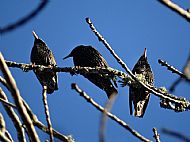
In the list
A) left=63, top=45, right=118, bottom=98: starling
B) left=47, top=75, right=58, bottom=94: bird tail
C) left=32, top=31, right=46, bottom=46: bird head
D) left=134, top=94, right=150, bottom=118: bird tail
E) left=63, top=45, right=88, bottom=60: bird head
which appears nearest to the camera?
left=134, top=94, right=150, bottom=118: bird tail

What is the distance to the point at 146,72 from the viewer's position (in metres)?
6.10

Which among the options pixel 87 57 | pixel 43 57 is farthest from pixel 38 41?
pixel 87 57

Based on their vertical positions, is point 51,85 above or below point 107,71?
above

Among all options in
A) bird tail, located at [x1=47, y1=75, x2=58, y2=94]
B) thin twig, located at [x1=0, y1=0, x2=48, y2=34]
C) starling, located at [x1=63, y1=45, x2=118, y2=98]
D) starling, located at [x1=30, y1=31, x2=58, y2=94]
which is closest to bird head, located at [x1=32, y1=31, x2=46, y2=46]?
starling, located at [x1=30, y1=31, x2=58, y2=94]

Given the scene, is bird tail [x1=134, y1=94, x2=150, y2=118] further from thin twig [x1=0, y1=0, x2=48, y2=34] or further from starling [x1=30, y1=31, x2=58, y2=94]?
thin twig [x1=0, y1=0, x2=48, y2=34]

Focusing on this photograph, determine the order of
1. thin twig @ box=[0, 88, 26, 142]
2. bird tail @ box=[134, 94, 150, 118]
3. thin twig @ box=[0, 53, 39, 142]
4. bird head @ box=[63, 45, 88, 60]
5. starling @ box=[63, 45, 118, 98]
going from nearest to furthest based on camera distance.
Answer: thin twig @ box=[0, 53, 39, 142]
thin twig @ box=[0, 88, 26, 142]
bird tail @ box=[134, 94, 150, 118]
starling @ box=[63, 45, 118, 98]
bird head @ box=[63, 45, 88, 60]

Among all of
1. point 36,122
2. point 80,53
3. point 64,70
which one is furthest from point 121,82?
point 80,53

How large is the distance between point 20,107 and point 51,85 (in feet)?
16.7

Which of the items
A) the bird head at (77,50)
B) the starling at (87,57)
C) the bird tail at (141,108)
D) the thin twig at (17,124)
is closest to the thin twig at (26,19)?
the thin twig at (17,124)

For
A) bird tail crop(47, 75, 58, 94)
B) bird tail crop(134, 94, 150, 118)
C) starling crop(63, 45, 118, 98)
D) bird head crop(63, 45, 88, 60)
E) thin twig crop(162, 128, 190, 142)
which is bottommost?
thin twig crop(162, 128, 190, 142)

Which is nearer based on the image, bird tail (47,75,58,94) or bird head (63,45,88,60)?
bird tail (47,75,58,94)

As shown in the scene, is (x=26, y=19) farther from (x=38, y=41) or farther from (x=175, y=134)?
(x=38, y=41)

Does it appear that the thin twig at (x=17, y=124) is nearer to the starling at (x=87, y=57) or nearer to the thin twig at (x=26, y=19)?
the thin twig at (x=26, y=19)

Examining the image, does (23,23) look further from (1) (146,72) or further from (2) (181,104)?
(1) (146,72)
